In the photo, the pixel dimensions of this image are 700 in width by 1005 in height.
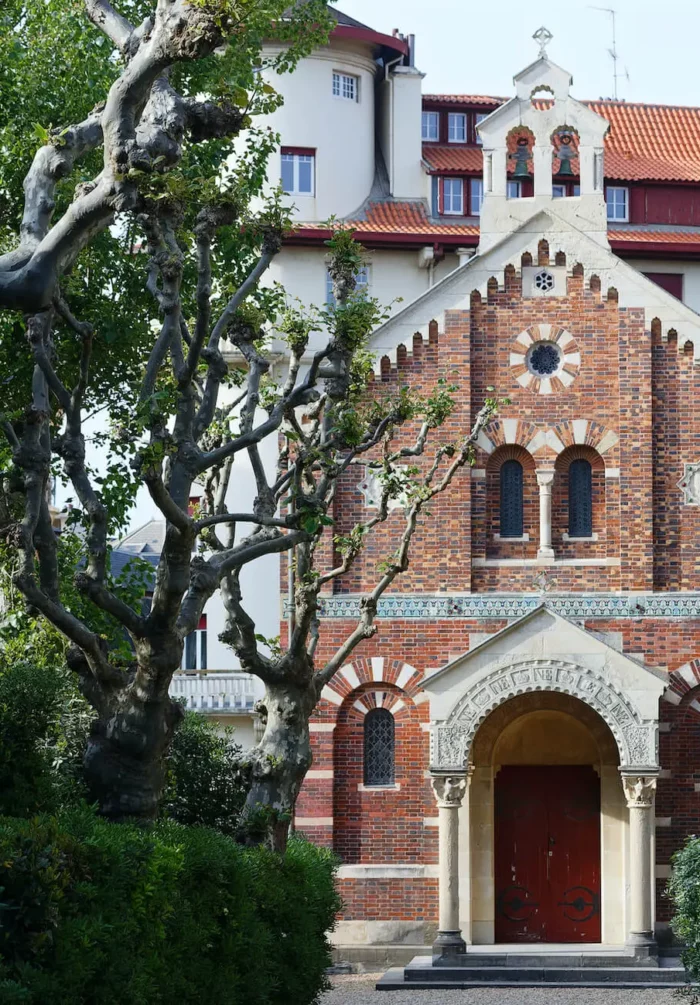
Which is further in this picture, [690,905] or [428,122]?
[428,122]

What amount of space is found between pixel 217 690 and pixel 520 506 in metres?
10.2

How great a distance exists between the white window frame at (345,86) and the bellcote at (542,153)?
13.5 meters

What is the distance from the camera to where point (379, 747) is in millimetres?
33750

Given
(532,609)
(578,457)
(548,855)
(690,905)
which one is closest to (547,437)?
(578,457)

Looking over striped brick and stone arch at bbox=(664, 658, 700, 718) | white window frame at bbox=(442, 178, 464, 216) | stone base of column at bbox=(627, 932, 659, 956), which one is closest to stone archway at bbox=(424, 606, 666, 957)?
stone base of column at bbox=(627, 932, 659, 956)

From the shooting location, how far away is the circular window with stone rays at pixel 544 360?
3450cm

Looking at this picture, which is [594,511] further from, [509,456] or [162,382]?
[162,382]

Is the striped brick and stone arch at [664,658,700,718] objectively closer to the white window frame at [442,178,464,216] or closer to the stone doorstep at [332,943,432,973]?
the stone doorstep at [332,943,432,973]

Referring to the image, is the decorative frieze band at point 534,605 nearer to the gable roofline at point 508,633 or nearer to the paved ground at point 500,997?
the gable roofline at point 508,633

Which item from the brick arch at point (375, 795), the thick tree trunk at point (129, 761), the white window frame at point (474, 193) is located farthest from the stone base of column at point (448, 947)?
the white window frame at point (474, 193)

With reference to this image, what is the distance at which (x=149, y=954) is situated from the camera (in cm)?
1491

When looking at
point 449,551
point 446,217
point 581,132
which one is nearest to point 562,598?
point 449,551

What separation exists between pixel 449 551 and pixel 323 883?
11783mm

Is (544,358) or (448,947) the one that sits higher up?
(544,358)
